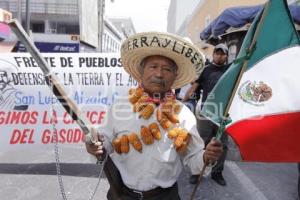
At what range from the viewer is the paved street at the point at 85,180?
3.97 metres

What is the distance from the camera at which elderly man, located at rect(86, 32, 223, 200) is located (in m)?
1.93

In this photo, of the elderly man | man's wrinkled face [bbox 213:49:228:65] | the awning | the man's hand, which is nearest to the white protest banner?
man's wrinkled face [bbox 213:49:228:65]

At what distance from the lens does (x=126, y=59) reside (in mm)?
2236

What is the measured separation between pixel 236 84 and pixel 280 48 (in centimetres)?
37

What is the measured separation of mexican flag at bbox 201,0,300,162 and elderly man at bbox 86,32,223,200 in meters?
0.25

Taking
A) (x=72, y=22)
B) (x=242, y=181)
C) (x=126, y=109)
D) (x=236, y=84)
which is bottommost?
(x=242, y=181)

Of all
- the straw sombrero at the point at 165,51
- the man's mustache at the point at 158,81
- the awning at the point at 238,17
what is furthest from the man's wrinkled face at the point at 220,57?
the man's mustache at the point at 158,81

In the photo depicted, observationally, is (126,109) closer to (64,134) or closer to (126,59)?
(126,59)

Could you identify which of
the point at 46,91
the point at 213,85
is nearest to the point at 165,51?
the point at 213,85

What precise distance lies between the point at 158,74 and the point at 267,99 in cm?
67

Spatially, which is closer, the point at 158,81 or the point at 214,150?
the point at 214,150

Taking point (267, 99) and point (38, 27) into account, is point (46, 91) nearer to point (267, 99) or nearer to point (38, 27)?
point (267, 99)

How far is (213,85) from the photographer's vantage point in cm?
416

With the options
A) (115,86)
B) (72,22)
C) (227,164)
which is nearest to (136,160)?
(115,86)
